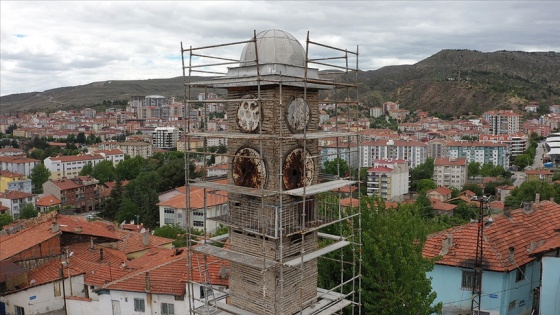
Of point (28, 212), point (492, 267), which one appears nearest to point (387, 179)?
point (28, 212)

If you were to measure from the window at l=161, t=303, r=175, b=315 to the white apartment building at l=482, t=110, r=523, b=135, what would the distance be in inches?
4311

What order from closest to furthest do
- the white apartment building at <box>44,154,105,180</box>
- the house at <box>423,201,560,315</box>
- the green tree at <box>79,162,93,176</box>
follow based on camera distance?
the house at <box>423,201,560,315</box> → the green tree at <box>79,162,93,176</box> → the white apartment building at <box>44,154,105,180</box>

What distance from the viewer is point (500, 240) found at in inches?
677

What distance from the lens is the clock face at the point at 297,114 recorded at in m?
9.77

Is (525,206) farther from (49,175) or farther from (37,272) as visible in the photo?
(49,175)

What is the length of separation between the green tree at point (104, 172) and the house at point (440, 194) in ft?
149

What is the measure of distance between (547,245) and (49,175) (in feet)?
230

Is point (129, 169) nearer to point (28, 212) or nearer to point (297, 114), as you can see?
point (28, 212)

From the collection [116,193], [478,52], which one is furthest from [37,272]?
[478,52]

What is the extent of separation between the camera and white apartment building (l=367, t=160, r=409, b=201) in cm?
6228

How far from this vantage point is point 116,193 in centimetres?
5459

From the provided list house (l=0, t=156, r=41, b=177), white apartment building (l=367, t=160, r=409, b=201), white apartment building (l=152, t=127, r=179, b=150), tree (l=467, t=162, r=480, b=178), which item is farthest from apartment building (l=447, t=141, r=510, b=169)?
house (l=0, t=156, r=41, b=177)

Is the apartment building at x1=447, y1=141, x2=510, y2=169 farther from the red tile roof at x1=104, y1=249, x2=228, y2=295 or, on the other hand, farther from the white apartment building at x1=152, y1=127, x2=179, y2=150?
the red tile roof at x1=104, y1=249, x2=228, y2=295

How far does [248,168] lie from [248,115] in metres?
1.10
